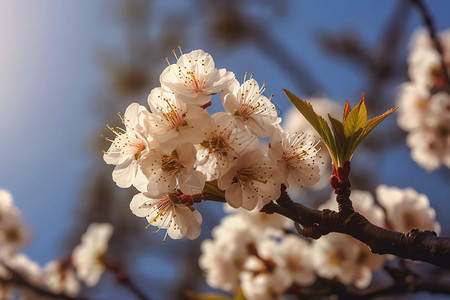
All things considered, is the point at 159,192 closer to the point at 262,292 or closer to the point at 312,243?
the point at 262,292

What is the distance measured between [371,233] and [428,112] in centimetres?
249

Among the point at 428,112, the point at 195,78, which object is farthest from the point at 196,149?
the point at 428,112

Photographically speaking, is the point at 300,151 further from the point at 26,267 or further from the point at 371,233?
the point at 26,267

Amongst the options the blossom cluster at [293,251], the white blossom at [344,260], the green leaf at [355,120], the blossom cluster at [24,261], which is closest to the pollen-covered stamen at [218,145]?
the green leaf at [355,120]

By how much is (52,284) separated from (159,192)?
282cm

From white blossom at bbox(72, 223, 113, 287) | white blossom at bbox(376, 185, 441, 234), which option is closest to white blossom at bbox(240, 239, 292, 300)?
white blossom at bbox(376, 185, 441, 234)

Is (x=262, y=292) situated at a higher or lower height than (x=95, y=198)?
lower

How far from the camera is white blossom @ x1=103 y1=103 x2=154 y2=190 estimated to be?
93cm

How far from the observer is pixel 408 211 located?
7.17ft

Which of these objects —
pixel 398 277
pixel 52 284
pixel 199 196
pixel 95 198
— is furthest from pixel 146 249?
pixel 199 196

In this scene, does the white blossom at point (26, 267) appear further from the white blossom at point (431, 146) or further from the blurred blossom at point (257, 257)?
the white blossom at point (431, 146)

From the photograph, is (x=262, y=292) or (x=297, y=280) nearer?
(x=262, y=292)

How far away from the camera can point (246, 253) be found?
2400mm

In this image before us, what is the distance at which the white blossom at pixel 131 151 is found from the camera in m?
0.93
